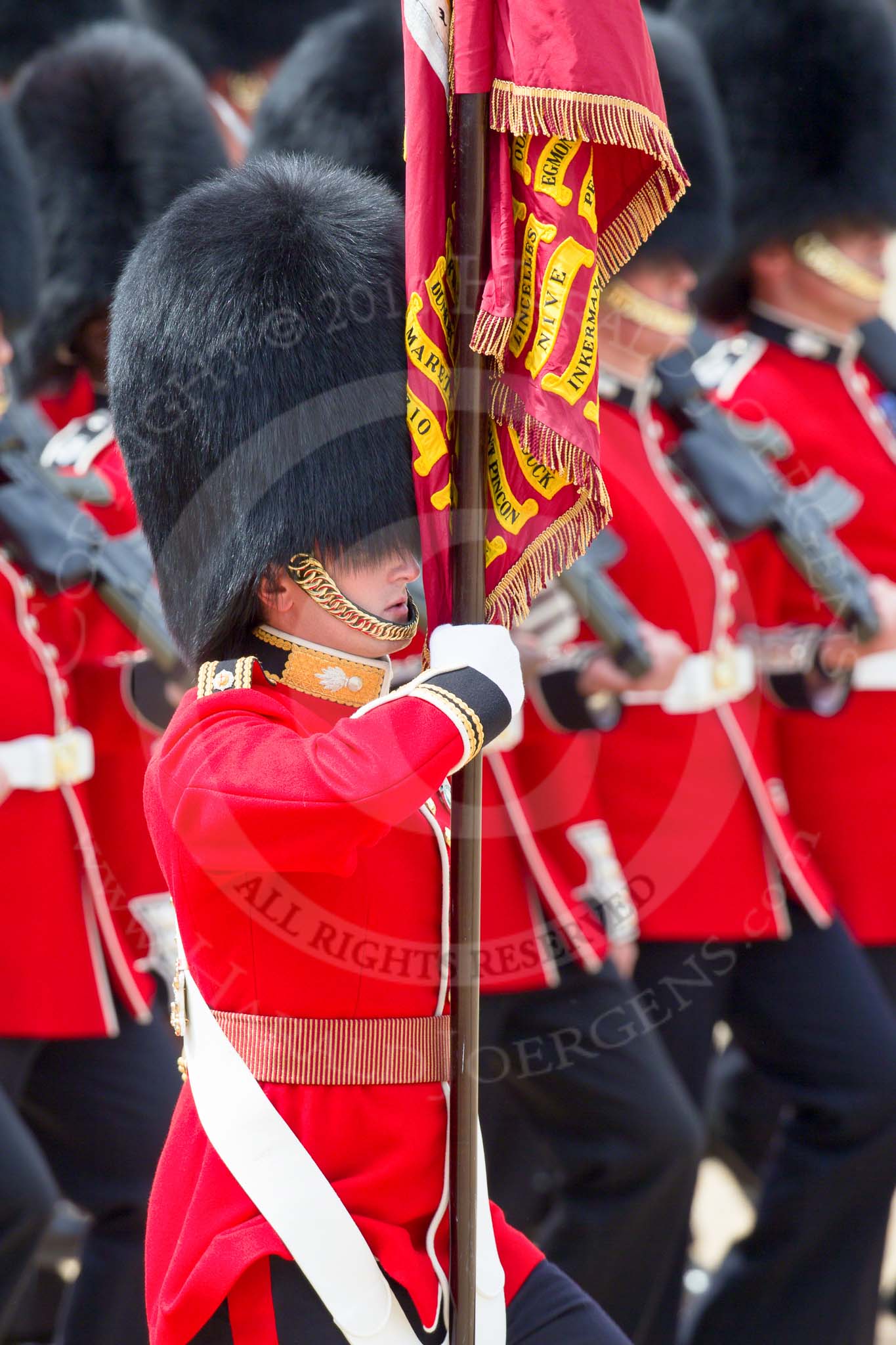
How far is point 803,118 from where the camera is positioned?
14.7ft

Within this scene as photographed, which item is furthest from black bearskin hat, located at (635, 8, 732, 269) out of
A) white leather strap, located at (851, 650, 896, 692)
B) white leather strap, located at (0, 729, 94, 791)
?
white leather strap, located at (0, 729, 94, 791)

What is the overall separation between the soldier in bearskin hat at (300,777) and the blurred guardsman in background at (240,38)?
328cm

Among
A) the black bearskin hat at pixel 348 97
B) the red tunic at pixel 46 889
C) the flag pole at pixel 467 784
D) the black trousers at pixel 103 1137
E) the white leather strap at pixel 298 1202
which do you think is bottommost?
the black trousers at pixel 103 1137

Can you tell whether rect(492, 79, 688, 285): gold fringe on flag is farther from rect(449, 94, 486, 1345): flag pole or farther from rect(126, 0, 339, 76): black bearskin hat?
rect(126, 0, 339, 76): black bearskin hat

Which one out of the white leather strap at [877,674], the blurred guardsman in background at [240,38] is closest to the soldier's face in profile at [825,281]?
the white leather strap at [877,674]

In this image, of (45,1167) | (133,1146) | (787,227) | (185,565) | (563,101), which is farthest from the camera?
(787,227)

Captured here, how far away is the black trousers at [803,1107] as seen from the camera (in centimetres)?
349

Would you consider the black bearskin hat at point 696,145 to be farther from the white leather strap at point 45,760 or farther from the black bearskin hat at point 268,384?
the black bearskin hat at point 268,384

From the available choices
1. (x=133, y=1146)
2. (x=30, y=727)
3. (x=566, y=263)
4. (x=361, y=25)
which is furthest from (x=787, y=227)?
(x=566, y=263)

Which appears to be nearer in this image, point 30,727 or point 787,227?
point 30,727

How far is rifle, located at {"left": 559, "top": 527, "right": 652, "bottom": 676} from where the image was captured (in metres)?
3.37

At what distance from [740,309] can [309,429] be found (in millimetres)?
2501

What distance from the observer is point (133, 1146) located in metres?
3.22

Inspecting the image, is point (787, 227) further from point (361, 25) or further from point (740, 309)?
point (361, 25)
